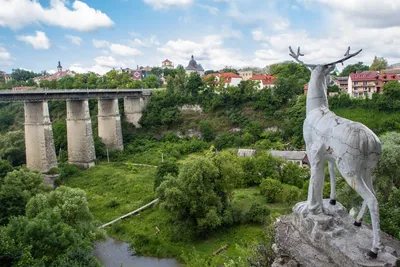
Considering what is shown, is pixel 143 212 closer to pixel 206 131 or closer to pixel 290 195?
pixel 290 195

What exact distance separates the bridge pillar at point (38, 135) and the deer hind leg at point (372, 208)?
27.8 m

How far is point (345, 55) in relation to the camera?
8.33 meters

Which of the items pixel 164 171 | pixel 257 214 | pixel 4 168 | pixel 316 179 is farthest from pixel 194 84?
pixel 316 179

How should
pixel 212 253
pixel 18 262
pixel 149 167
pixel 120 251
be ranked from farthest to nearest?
pixel 149 167, pixel 120 251, pixel 212 253, pixel 18 262

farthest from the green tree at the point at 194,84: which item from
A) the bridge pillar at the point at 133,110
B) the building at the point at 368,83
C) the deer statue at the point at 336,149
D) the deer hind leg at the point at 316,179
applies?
the deer hind leg at the point at 316,179

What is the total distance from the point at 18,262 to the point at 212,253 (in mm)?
9909

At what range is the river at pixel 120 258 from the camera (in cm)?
1691

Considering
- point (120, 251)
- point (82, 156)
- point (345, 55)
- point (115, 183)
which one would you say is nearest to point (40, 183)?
point (120, 251)

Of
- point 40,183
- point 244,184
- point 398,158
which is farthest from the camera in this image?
point 244,184

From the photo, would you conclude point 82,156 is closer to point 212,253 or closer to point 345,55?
point 212,253

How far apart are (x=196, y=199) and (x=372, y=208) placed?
12.1m

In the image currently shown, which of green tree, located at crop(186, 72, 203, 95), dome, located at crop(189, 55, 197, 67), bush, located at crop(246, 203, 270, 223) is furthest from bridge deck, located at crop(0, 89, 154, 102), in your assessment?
dome, located at crop(189, 55, 197, 67)

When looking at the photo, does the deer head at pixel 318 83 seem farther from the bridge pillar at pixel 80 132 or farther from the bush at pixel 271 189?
the bridge pillar at pixel 80 132

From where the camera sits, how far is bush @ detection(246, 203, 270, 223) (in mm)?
19656
